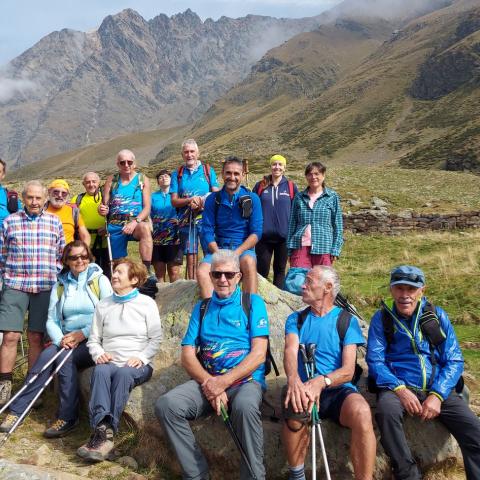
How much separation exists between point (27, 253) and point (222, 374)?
356 cm

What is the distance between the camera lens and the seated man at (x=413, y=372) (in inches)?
212

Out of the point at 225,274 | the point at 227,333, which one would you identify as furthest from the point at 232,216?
the point at 227,333

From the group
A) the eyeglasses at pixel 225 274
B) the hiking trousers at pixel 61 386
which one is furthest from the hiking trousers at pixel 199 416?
the hiking trousers at pixel 61 386

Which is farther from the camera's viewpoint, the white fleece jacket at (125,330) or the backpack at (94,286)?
the backpack at (94,286)

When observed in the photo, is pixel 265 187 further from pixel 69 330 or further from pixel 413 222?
pixel 413 222

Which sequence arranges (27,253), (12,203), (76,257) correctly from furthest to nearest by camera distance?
(12,203) → (27,253) → (76,257)

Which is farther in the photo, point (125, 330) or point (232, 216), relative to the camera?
point (232, 216)

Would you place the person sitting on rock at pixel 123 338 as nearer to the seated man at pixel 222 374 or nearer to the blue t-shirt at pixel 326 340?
the seated man at pixel 222 374

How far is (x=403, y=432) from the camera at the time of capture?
5.46 m

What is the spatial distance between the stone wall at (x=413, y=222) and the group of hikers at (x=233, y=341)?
19.7 m

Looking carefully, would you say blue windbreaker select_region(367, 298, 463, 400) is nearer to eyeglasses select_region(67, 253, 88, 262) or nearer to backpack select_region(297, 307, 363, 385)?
backpack select_region(297, 307, 363, 385)

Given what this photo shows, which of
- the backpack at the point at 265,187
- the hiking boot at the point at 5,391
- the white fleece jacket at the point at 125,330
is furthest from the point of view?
the backpack at the point at 265,187

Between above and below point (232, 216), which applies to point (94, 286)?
below

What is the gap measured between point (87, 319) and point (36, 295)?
0.95m
